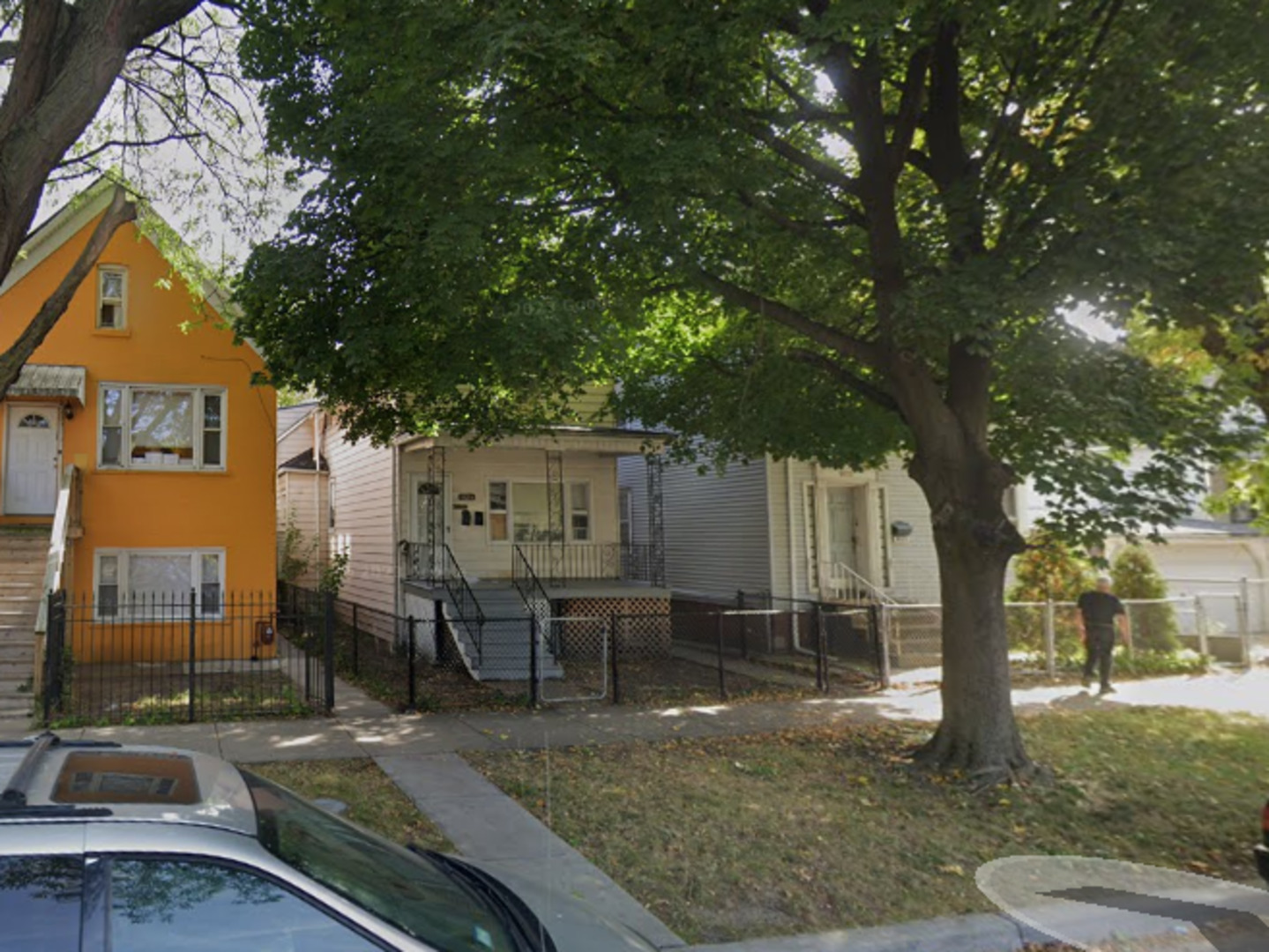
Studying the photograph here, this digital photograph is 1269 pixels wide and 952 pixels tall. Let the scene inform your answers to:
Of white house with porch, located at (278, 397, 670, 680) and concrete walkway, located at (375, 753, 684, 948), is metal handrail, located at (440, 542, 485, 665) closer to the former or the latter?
white house with porch, located at (278, 397, 670, 680)

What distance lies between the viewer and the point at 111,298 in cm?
1636

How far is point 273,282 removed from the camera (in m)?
9.24

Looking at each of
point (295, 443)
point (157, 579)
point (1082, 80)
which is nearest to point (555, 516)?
point (157, 579)

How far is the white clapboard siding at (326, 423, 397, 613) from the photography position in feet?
61.6

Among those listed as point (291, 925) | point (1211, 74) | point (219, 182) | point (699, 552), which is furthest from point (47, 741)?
point (699, 552)

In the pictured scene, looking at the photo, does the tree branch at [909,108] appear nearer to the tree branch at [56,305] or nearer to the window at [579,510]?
the tree branch at [56,305]

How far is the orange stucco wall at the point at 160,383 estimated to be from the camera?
1571cm

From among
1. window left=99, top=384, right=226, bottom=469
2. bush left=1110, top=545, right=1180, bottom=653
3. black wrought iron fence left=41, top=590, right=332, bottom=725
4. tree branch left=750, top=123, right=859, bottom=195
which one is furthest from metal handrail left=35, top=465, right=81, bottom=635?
bush left=1110, top=545, right=1180, bottom=653

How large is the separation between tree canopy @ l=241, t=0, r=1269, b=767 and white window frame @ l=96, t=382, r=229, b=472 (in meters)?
6.43

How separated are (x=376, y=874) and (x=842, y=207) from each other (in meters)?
8.80

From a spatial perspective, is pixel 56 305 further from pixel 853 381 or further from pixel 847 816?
pixel 847 816

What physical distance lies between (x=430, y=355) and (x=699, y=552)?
11894mm

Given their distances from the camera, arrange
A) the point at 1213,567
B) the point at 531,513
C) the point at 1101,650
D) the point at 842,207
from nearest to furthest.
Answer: the point at 842,207 → the point at 1101,650 → the point at 531,513 → the point at 1213,567

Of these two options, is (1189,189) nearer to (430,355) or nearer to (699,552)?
(430,355)
